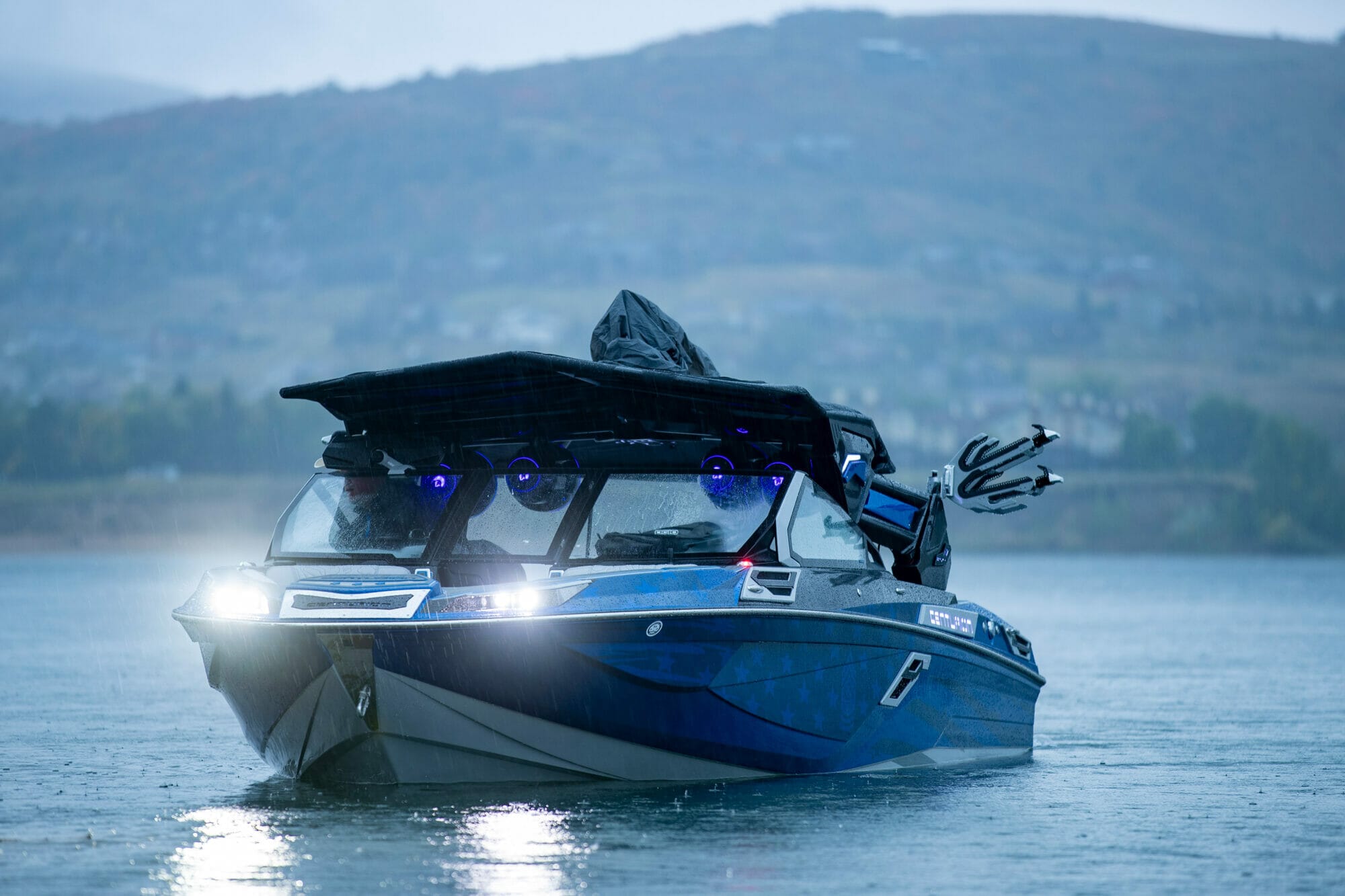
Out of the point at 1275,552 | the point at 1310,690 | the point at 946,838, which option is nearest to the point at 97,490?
→ the point at 1275,552

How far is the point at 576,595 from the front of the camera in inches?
462

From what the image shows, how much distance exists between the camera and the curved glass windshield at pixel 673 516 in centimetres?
1247

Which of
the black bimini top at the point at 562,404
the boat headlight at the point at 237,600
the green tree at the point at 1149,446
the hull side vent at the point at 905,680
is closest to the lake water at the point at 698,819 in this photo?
the hull side vent at the point at 905,680

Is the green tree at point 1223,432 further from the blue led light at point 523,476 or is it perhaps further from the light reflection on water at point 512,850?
the light reflection on water at point 512,850

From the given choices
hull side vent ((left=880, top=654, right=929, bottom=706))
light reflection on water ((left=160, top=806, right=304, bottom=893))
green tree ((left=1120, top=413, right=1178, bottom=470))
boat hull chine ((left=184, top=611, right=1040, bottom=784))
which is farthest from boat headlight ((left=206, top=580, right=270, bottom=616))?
green tree ((left=1120, top=413, right=1178, bottom=470))

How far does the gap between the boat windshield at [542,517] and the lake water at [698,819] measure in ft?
4.87

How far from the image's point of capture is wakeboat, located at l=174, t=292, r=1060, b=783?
38.4 ft

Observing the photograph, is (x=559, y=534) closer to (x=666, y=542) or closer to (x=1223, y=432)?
(x=666, y=542)

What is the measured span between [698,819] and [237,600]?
3.06 m

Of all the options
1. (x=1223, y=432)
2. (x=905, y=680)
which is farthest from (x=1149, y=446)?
(x=905, y=680)

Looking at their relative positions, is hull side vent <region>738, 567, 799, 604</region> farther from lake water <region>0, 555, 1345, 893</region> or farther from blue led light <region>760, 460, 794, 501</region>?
lake water <region>0, 555, 1345, 893</region>

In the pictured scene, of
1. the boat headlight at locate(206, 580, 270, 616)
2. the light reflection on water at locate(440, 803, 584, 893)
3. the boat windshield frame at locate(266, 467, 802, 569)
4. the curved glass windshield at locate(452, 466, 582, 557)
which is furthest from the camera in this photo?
the curved glass windshield at locate(452, 466, 582, 557)

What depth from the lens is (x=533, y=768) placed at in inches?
482

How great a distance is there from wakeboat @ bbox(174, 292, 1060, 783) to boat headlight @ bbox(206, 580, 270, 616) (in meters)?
0.01
